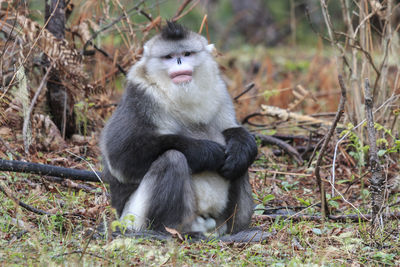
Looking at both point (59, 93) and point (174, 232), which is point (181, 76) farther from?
point (59, 93)

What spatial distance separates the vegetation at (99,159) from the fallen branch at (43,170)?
0.14 metres

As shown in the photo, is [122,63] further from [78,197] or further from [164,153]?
[164,153]

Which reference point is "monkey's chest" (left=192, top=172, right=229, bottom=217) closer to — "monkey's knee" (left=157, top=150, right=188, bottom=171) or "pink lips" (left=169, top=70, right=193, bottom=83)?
"monkey's knee" (left=157, top=150, right=188, bottom=171)

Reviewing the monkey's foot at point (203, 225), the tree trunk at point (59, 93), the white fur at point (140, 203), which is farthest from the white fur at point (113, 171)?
the tree trunk at point (59, 93)

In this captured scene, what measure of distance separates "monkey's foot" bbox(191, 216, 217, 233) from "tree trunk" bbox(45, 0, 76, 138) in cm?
237

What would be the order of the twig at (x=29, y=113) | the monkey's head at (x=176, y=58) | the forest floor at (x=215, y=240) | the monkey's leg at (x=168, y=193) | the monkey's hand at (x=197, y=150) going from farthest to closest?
the twig at (x=29, y=113), the monkey's head at (x=176, y=58), the monkey's hand at (x=197, y=150), the monkey's leg at (x=168, y=193), the forest floor at (x=215, y=240)

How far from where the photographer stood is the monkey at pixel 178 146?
3.74 m

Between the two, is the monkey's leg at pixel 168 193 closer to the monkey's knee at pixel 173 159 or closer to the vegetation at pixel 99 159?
the monkey's knee at pixel 173 159

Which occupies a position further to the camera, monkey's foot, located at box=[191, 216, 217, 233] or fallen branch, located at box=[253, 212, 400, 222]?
fallen branch, located at box=[253, 212, 400, 222]

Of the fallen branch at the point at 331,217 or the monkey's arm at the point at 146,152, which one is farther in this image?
the fallen branch at the point at 331,217

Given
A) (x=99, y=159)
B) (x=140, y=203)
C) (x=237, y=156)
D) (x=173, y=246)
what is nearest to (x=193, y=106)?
(x=237, y=156)

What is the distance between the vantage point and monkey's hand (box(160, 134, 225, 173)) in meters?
3.80

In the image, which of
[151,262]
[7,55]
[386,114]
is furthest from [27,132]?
[386,114]

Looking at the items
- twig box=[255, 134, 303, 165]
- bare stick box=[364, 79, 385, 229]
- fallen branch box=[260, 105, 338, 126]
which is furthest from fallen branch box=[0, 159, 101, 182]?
fallen branch box=[260, 105, 338, 126]
